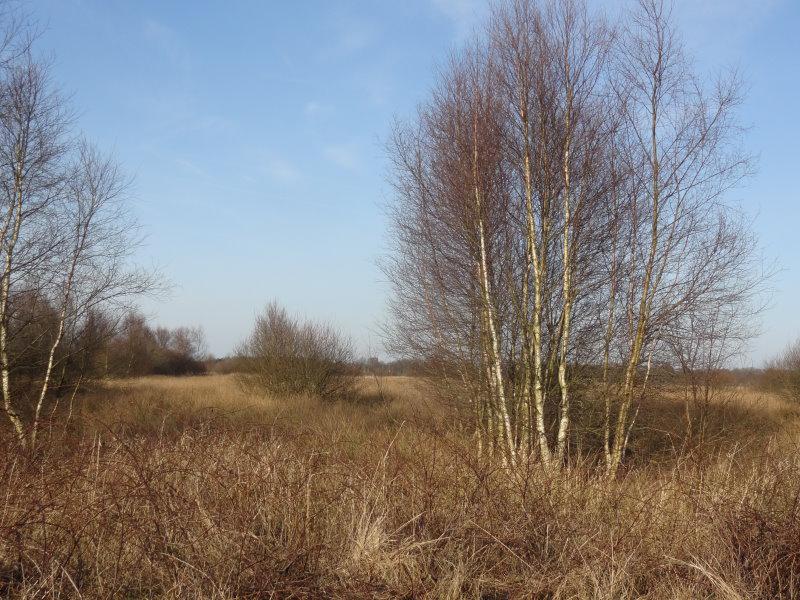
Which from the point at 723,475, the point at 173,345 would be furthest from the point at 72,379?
the point at 173,345

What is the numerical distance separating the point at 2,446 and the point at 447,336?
6.61 meters

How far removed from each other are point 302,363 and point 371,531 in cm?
1592

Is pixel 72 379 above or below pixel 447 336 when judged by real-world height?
below

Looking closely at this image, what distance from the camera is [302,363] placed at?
62.4ft

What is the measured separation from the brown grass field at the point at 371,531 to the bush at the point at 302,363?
14.0 metres

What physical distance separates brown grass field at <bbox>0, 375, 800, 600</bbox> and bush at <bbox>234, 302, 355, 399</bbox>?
14.0 meters

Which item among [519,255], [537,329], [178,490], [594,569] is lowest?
[594,569]

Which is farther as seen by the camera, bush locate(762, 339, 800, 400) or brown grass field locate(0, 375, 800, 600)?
bush locate(762, 339, 800, 400)

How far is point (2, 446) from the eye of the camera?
434cm

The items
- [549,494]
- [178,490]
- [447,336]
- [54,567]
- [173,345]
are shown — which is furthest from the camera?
[173,345]

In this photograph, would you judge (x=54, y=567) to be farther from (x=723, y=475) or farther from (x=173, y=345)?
(x=173, y=345)

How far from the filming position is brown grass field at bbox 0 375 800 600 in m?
3.03

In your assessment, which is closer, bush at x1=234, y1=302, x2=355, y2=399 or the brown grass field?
the brown grass field

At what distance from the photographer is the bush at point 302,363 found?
18.9m
